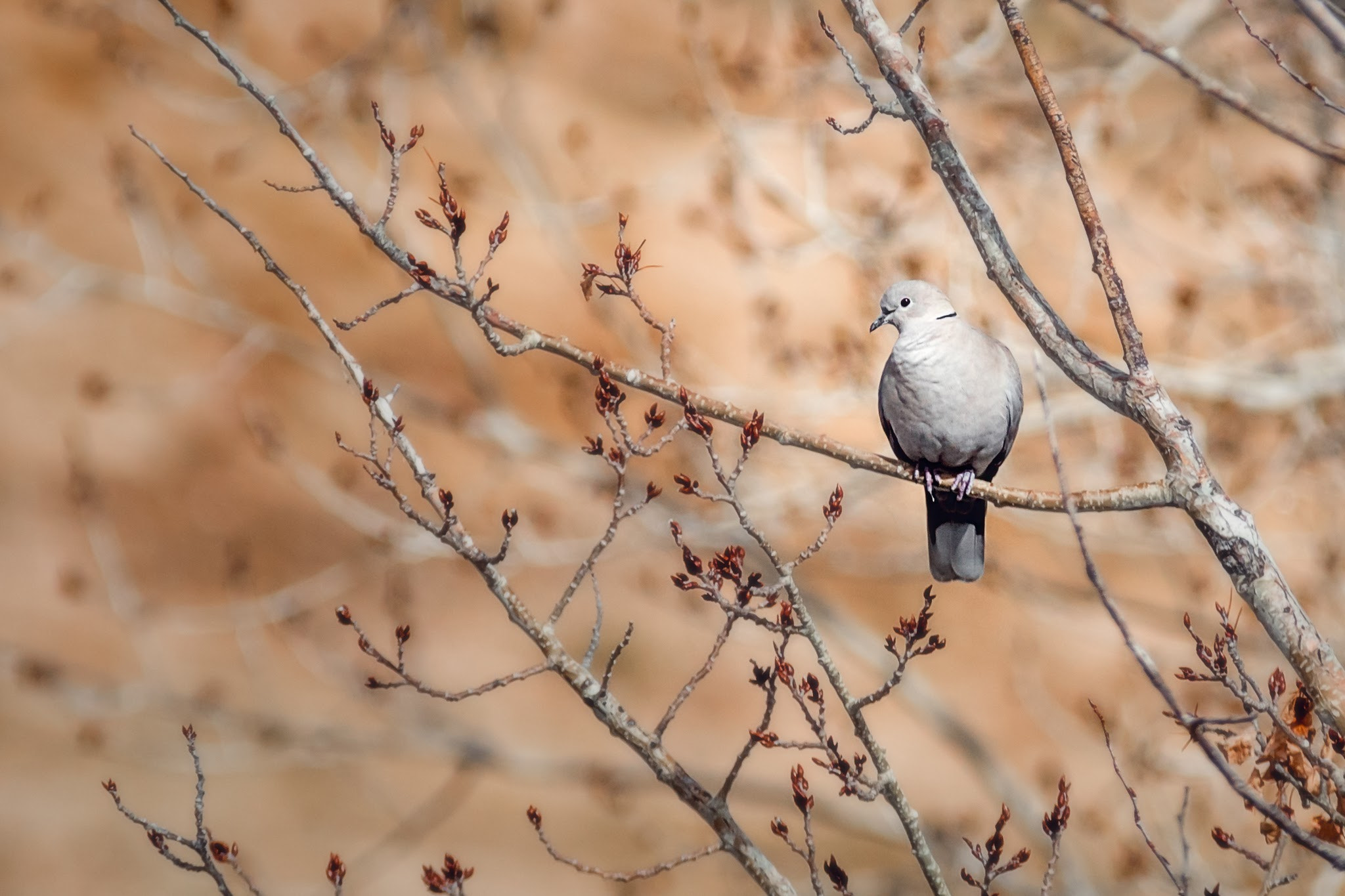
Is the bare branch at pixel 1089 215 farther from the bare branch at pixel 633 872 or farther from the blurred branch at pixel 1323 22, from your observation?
the bare branch at pixel 633 872

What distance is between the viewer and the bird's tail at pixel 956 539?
10.8ft

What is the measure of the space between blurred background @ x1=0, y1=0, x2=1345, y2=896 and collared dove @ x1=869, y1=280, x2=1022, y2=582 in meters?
2.69

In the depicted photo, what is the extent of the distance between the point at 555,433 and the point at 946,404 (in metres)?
4.54

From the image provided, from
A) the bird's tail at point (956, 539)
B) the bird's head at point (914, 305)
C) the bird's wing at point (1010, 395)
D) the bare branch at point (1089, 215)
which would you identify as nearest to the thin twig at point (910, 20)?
the bare branch at point (1089, 215)

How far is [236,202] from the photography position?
7059 millimetres

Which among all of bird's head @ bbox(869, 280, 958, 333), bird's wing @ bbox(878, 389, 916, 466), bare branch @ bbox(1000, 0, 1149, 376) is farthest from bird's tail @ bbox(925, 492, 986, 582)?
bare branch @ bbox(1000, 0, 1149, 376)

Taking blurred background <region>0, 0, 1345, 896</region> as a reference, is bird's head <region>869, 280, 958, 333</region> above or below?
below

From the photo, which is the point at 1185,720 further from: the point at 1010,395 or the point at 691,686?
the point at 1010,395

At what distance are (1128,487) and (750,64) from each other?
4.94m

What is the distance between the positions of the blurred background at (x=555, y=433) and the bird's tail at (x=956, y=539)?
275cm

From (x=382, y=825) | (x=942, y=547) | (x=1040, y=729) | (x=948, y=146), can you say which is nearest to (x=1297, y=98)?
(x=1040, y=729)

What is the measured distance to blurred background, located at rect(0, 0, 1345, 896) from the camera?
6.37m

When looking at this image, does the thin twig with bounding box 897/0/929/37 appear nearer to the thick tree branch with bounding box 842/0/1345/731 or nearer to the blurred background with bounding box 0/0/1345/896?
the thick tree branch with bounding box 842/0/1345/731

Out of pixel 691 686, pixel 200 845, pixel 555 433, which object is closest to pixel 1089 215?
pixel 691 686
